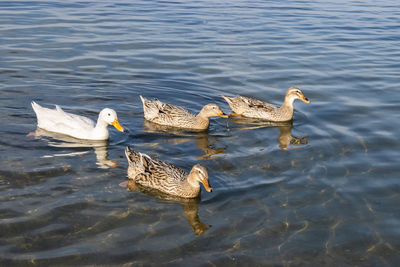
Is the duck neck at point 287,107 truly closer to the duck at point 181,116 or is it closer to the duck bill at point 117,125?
the duck at point 181,116

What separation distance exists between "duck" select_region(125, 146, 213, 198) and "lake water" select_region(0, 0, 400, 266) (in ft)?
0.94

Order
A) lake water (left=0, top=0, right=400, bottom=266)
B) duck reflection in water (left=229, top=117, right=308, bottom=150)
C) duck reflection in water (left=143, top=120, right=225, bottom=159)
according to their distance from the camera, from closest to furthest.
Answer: lake water (left=0, top=0, right=400, bottom=266)
duck reflection in water (left=143, top=120, right=225, bottom=159)
duck reflection in water (left=229, top=117, right=308, bottom=150)

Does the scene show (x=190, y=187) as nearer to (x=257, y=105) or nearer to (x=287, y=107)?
(x=257, y=105)

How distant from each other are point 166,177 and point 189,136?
10.5ft

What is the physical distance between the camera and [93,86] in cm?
1535

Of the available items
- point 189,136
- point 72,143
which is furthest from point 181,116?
point 72,143

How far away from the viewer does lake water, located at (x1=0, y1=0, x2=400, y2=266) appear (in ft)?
25.8

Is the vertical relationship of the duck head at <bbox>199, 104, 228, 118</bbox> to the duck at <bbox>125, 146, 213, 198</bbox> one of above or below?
above

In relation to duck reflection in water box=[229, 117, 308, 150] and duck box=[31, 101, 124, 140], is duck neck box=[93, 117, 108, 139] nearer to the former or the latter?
duck box=[31, 101, 124, 140]

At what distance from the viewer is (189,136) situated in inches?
497

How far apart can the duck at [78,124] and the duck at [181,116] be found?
153cm

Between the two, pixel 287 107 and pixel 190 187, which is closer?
pixel 190 187

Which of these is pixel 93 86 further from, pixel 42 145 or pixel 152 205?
pixel 152 205

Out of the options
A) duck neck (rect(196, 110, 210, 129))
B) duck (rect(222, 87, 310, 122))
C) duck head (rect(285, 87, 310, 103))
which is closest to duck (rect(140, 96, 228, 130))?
duck neck (rect(196, 110, 210, 129))
